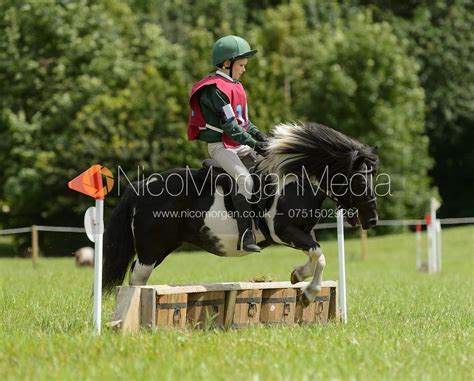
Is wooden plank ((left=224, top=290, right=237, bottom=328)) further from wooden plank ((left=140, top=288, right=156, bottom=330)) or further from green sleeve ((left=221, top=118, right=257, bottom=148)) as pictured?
green sleeve ((left=221, top=118, right=257, bottom=148))

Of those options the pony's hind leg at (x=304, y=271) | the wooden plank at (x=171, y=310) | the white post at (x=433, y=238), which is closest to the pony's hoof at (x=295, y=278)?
the pony's hind leg at (x=304, y=271)

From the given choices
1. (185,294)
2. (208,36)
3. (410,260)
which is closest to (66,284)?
(185,294)

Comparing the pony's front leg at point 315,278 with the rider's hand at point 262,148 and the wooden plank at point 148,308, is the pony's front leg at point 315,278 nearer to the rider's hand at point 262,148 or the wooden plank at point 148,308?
the rider's hand at point 262,148

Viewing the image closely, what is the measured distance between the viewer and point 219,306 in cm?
666

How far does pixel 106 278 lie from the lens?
7363 mm

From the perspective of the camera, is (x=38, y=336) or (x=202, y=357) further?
(x=38, y=336)

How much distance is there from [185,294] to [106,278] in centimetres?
126

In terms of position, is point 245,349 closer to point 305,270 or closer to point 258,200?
point 305,270

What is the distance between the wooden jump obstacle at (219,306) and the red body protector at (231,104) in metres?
1.35

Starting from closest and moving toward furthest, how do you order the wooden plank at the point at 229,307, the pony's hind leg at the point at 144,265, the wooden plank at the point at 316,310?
the wooden plank at the point at 229,307, the wooden plank at the point at 316,310, the pony's hind leg at the point at 144,265

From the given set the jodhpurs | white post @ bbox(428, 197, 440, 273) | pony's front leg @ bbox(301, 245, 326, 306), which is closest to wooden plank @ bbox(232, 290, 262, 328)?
pony's front leg @ bbox(301, 245, 326, 306)

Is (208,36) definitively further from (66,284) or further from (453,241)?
(66,284)

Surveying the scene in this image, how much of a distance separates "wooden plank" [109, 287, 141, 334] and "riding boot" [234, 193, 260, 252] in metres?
1.13

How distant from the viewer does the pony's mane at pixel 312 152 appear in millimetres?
6867
